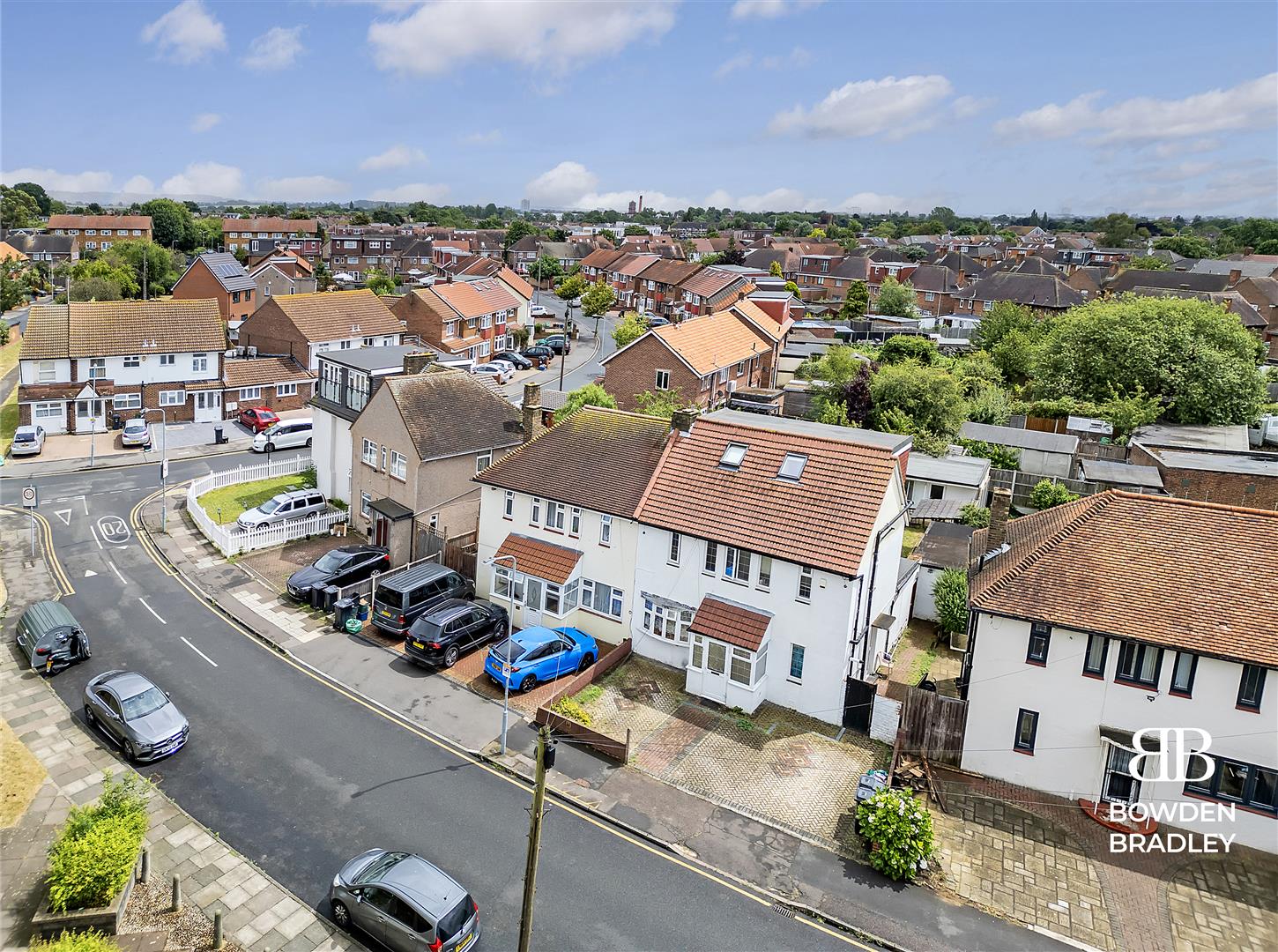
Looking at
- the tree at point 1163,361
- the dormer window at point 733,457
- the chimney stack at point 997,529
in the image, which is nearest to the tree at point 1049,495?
the chimney stack at point 997,529

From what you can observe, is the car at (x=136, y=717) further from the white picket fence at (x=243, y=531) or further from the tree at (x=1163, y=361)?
the tree at (x=1163, y=361)

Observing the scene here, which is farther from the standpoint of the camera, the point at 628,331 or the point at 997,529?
the point at 628,331

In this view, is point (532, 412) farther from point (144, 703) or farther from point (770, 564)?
point (144, 703)

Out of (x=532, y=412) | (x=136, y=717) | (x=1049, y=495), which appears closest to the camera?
(x=136, y=717)

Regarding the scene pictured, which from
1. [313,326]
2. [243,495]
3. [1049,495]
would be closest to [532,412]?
[243,495]

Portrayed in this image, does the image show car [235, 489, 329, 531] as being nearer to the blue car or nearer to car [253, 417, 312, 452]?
car [253, 417, 312, 452]

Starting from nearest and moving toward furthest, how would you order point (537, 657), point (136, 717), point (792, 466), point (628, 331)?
point (136, 717), point (537, 657), point (792, 466), point (628, 331)
